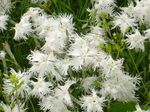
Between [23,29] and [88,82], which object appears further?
[23,29]

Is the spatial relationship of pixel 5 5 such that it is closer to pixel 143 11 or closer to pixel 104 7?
pixel 104 7

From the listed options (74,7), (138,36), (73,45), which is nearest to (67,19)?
(73,45)

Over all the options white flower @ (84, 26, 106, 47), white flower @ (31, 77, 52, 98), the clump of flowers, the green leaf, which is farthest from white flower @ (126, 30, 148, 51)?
white flower @ (31, 77, 52, 98)

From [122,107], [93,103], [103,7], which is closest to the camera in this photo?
[93,103]

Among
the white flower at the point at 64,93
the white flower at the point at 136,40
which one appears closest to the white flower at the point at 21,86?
the white flower at the point at 64,93

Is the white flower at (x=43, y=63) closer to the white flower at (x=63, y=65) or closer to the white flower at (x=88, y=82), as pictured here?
the white flower at (x=63, y=65)

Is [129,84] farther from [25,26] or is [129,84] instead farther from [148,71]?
[25,26]

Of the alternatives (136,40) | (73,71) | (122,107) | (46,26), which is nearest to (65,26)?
(46,26)
